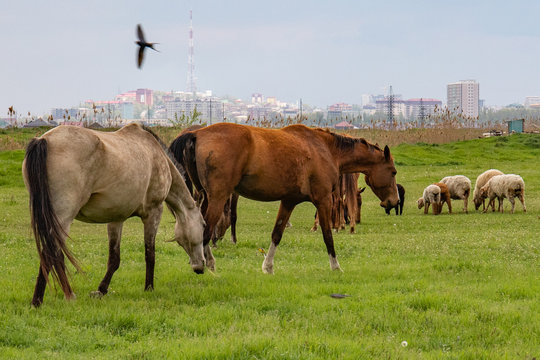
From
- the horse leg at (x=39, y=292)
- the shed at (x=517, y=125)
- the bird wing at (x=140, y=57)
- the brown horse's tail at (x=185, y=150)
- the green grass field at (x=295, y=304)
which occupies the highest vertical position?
the shed at (x=517, y=125)

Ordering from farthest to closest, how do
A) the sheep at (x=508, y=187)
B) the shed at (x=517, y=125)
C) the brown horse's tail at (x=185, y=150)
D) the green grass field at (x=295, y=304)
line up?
the shed at (x=517, y=125)
the sheep at (x=508, y=187)
the brown horse's tail at (x=185, y=150)
the green grass field at (x=295, y=304)

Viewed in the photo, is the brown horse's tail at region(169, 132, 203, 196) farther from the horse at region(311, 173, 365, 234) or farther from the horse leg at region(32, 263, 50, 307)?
the horse at region(311, 173, 365, 234)

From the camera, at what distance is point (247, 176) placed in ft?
30.0

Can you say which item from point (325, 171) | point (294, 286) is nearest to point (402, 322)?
point (294, 286)

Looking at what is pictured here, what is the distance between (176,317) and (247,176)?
3.00 meters

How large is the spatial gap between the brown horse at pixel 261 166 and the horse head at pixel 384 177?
1.11 m

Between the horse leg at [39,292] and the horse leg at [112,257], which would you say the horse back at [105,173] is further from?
the horse leg at [39,292]

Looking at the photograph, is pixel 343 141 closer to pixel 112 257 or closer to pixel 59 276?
pixel 112 257

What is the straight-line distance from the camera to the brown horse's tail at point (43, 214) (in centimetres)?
634

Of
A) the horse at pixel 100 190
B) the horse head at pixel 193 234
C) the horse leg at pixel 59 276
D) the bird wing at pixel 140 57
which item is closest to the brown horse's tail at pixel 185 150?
the horse at pixel 100 190

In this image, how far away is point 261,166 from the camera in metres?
9.14

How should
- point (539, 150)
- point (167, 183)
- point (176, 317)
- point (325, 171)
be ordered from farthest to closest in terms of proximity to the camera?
point (539, 150) → point (325, 171) → point (167, 183) → point (176, 317)

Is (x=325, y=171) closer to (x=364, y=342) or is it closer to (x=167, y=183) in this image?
(x=167, y=183)

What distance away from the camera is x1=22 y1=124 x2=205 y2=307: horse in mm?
6379
